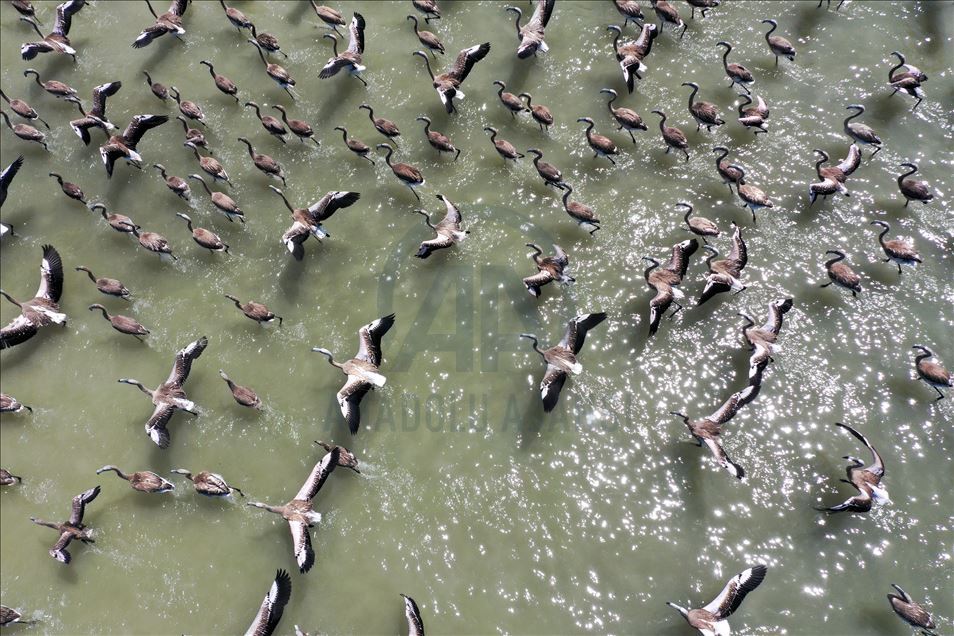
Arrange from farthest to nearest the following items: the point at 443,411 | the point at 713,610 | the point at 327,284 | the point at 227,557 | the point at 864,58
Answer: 1. the point at 864,58
2. the point at 327,284
3. the point at 443,411
4. the point at 227,557
5. the point at 713,610

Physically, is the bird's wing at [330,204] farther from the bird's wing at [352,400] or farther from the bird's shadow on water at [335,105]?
the bird's wing at [352,400]

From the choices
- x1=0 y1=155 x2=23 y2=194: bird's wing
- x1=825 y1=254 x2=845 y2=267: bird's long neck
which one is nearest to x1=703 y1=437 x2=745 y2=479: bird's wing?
x1=825 y1=254 x2=845 y2=267: bird's long neck

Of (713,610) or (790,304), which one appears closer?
(713,610)

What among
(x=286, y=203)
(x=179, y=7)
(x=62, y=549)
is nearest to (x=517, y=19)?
(x=286, y=203)

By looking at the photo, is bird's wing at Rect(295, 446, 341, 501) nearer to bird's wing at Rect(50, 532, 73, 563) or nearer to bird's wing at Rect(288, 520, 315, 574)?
bird's wing at Rect(288, 520, 315, 574)

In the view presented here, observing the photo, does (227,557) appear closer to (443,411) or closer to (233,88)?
(443,411)

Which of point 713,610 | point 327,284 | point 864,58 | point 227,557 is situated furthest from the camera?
point 864,58

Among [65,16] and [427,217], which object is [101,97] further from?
[427,217]

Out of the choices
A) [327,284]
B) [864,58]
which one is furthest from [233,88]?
[864,58]
